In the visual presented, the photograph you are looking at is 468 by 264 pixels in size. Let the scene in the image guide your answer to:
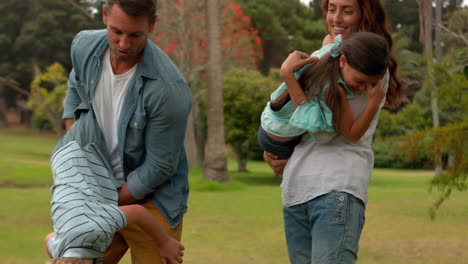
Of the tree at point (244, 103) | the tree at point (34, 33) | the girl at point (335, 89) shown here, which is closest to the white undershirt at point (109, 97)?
the girl at point (335, 89)

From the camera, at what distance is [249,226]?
963cm

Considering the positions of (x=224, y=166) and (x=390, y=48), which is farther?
(x=224, y=166)

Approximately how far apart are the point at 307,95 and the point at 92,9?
39292 mm

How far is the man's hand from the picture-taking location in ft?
11.0

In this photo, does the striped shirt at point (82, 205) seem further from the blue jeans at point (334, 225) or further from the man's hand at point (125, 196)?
the blue jeans at point (334, 225)

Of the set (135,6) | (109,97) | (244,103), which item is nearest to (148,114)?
(109,97)

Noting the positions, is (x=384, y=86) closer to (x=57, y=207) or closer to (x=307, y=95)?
(x=307, y=95)

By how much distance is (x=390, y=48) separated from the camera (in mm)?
3018

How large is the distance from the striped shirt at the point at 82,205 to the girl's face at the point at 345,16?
1.25 meters

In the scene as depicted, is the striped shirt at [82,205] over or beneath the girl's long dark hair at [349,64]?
beneath

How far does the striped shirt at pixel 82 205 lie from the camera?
111 inches

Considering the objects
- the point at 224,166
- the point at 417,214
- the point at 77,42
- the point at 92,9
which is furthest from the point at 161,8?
the point at 92,9

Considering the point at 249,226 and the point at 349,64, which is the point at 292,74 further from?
the point at 249,226

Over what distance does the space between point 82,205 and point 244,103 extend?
14971mm
